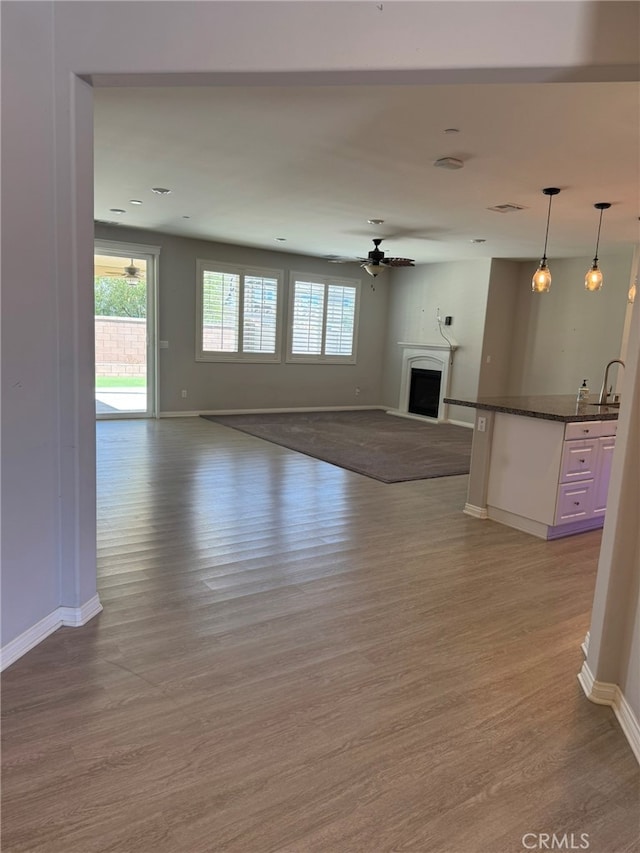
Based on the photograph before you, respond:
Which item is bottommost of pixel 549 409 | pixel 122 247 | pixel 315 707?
pixel 315 707

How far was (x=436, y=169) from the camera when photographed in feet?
14.1

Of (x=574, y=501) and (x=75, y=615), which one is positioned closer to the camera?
(x=75, y=615)

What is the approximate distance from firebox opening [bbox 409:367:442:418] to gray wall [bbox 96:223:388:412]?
89 cm

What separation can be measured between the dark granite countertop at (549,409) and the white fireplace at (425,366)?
176 inches

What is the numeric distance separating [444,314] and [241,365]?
11.9 feet

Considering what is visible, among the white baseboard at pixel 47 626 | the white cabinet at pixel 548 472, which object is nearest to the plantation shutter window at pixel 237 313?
the white cabinet at pixel 548 472

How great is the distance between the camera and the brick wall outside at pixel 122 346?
820cm

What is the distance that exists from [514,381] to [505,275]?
1.76 m

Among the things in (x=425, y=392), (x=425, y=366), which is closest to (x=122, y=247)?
(x=425, y=366)

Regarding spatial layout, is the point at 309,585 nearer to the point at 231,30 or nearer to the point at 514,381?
the point at 231,30

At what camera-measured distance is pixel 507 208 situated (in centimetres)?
541

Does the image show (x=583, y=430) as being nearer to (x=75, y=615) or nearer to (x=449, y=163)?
(x=449, y=163)

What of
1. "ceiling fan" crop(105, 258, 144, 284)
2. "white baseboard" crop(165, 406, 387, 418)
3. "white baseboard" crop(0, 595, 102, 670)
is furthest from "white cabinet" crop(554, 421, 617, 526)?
"ceiling fan" crop(105, 258, 144, 284)

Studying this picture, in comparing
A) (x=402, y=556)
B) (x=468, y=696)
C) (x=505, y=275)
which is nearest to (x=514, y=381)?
(x=505, y=275)
